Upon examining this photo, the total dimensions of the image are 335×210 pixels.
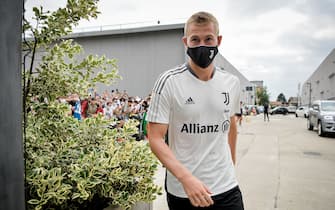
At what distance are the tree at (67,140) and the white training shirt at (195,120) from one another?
2.31ft

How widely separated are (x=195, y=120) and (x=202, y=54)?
395 millimetres

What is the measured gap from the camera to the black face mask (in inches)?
67.5

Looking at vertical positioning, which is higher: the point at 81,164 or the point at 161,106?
the point at 161,106

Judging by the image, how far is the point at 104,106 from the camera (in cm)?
1134

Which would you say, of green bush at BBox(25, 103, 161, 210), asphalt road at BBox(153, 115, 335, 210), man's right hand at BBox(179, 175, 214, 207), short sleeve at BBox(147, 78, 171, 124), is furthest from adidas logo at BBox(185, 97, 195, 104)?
asphalt road at BBox(153, 115, 335, 210)

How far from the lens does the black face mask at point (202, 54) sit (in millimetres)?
1715

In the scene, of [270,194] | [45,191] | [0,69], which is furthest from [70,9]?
[270,194]

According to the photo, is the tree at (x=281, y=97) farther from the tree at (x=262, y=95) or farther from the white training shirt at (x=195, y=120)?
the white training shirt at (x=195, y=120)

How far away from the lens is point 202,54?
1.72m

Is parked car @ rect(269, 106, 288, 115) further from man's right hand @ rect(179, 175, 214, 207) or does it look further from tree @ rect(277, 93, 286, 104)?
tree @ rect(277, 93, 286, 104)

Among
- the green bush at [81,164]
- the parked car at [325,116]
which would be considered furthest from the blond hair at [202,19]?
the parked car at [325,116]

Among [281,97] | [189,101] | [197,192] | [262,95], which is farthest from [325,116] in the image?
[281,97]

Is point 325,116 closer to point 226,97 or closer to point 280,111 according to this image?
point 226,97

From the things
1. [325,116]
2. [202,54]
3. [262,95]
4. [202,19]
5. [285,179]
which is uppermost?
[262,95]
